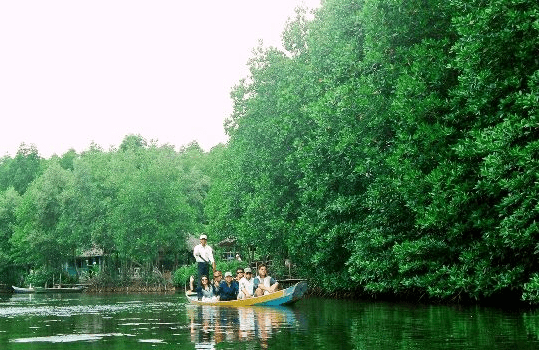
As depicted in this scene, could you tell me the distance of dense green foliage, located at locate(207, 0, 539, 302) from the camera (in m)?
20.2

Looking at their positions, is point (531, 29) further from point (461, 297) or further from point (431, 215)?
point (461, 297)

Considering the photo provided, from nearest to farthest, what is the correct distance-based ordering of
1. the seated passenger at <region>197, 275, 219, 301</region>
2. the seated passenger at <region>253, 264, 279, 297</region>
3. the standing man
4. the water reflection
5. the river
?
the river, the water reflection, the seated passenger at <region>253, 264, 279, 297</region>, the standing man, the seated passenger at <region>197, 275, 219, 301</region>

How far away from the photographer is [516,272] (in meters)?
21.2

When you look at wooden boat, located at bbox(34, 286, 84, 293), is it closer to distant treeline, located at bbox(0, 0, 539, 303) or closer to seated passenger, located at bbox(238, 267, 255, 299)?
distant treeline, located at bbox(0, 0, 539, 303)

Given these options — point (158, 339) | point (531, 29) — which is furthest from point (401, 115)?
point (158, 339)

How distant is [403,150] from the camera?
80.9 feet

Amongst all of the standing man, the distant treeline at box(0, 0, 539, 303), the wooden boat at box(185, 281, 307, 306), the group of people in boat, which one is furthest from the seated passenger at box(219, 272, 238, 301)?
the distant treeline at box(0, 0, 539, 303)

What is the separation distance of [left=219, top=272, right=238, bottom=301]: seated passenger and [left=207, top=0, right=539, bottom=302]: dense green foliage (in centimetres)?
457

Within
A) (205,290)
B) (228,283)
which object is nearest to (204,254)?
(228,283)

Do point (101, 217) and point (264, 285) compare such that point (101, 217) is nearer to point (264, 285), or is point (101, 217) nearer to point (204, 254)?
point (204, 254)

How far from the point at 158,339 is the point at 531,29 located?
13.0 m

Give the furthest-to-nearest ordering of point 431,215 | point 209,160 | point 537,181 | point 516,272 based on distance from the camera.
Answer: point 209,160
point 431,215
point 516,272
point 537,181

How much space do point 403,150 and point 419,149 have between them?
0.53m

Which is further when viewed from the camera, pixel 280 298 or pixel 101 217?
pixel 101 217
